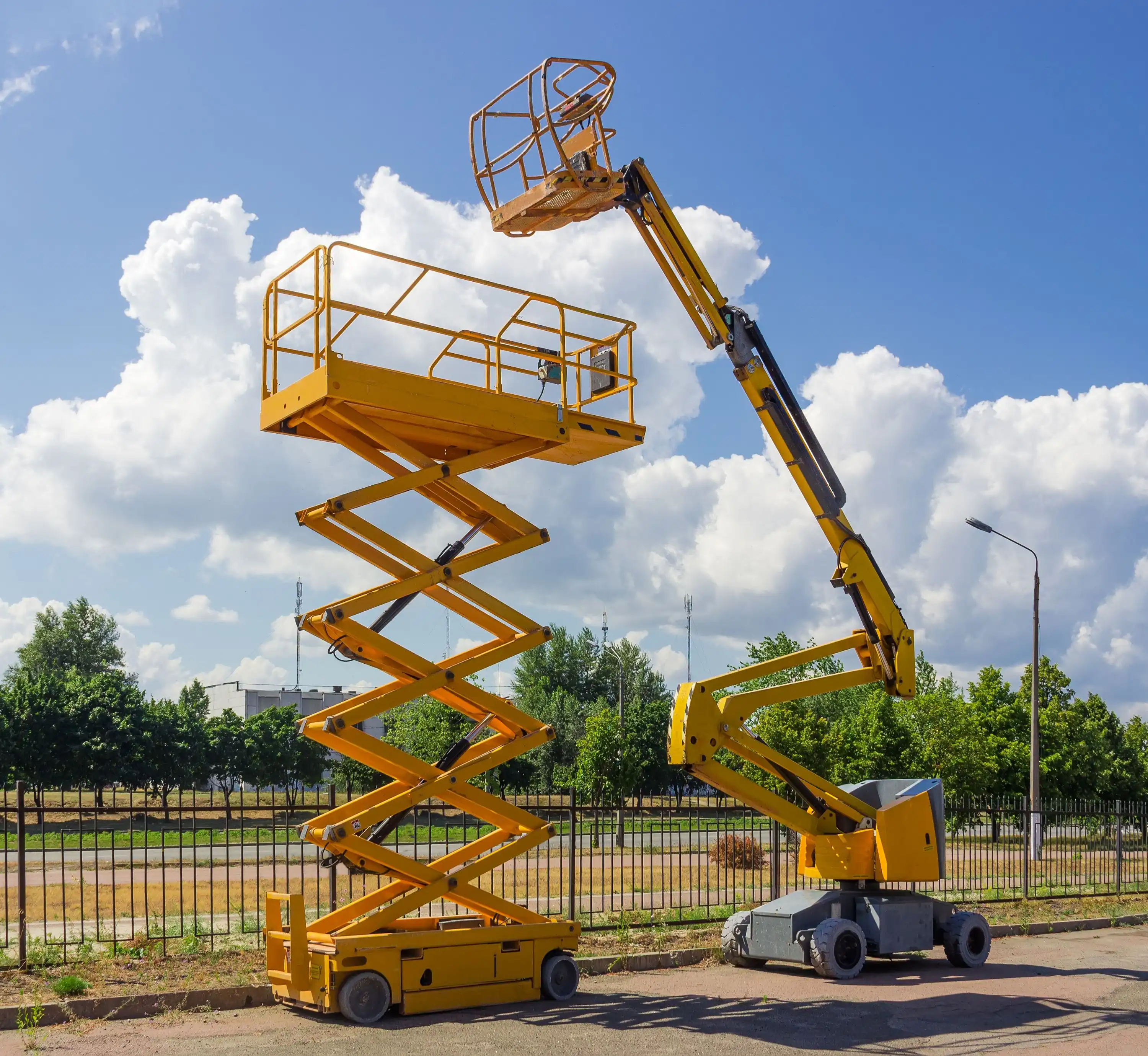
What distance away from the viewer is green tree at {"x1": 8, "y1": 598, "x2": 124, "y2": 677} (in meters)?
81.0

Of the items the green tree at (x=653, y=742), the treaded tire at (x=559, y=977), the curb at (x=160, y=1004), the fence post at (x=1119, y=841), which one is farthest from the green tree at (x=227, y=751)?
the treaded tire at (x=559, y=977)

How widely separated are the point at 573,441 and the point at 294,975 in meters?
5.66

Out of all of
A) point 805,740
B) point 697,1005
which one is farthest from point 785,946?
point 805,740

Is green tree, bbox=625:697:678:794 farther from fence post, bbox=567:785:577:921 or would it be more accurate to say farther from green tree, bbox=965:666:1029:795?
fence post, bbox=567:785:577:921

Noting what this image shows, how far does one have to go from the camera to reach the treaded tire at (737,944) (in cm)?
1358

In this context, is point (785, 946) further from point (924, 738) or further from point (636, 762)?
point (636, 762)

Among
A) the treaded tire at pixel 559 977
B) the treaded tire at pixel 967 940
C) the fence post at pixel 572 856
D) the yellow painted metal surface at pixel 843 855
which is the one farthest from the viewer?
the fence post at pixel 572 856

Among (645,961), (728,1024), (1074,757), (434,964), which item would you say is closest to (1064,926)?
(645,961)

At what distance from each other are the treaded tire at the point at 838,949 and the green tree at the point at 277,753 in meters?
48.4

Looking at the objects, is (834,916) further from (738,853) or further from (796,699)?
(738,853)

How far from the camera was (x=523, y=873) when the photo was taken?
29031mm

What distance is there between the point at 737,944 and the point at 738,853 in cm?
1180

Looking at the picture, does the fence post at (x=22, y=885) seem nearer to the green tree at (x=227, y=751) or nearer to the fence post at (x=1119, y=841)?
the fence post at (x=1119, y=841)

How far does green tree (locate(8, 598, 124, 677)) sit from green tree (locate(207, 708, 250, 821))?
24.3 meters
